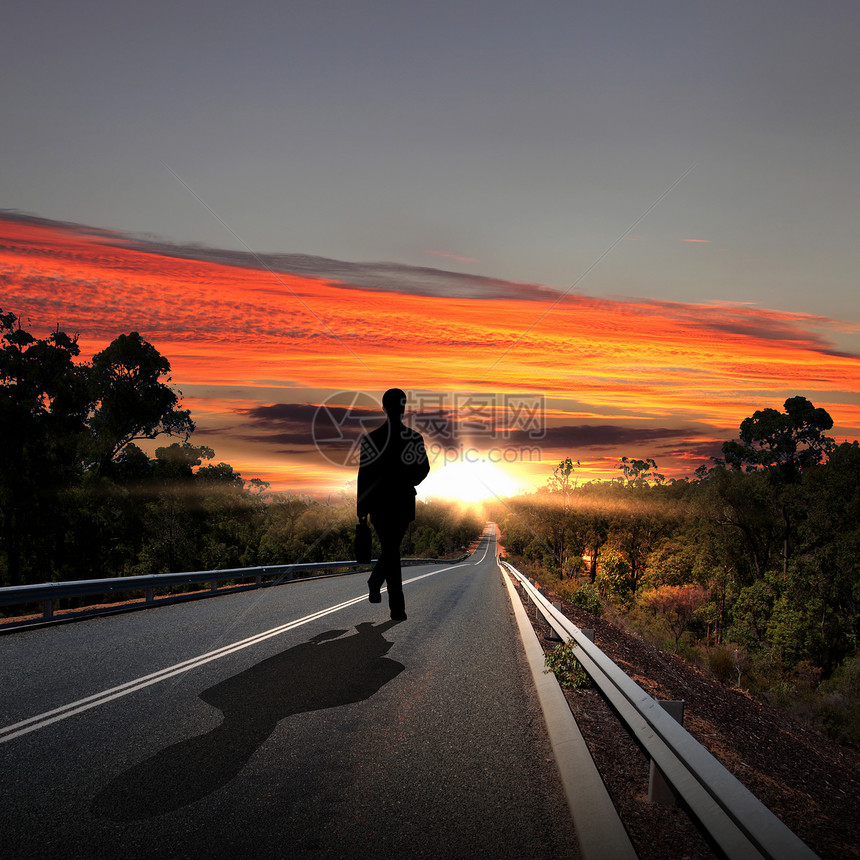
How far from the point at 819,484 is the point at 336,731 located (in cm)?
6256

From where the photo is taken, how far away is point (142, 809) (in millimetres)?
3740

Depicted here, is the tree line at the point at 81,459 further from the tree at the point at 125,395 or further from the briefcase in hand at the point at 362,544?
the briefcase in hand at the point at 362,544

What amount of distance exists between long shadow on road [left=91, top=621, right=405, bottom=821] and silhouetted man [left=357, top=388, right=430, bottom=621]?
1.94 metres

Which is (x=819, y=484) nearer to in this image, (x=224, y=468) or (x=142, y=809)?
(x=224, y=468)

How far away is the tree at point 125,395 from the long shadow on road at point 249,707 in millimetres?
32858

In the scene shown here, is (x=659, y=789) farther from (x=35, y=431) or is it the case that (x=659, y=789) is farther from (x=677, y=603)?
(x=677, y=603)

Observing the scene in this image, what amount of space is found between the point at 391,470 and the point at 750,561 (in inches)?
2932

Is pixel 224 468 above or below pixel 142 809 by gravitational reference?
above

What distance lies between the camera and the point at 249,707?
226 inches

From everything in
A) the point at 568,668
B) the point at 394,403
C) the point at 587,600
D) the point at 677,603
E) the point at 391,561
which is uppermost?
the point at 394,403

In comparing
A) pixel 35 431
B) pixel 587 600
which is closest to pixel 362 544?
pixel 587 600

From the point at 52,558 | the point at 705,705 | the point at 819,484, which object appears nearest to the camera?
the point at 705,705

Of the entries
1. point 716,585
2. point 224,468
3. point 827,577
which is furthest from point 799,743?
point 716,585

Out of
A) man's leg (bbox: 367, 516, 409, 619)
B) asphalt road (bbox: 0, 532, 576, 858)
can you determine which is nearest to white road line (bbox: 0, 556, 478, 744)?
asphalt road (bbox: 0, 532, 576, 858)
